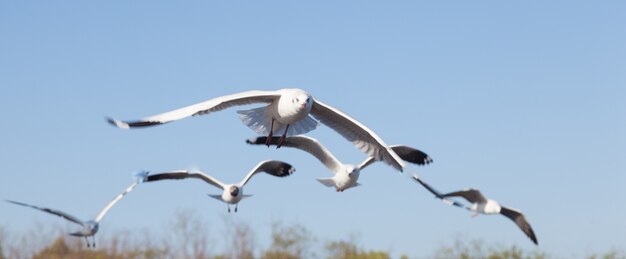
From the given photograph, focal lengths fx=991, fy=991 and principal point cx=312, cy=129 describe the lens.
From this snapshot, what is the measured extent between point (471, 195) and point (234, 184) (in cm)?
466

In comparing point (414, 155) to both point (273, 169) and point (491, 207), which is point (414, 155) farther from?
point (273, 169)

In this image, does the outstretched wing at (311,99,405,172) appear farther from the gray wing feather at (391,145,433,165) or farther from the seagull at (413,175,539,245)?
the seagull at (413,175,539,245)

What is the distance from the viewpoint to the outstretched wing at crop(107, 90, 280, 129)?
10477 millimetres

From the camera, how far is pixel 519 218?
19.9 meters

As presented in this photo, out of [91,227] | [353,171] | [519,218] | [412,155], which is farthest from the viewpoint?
[91,227]

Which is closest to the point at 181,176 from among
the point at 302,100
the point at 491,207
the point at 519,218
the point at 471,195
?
the point at 471,195

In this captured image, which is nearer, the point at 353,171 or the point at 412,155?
the point at 353,171

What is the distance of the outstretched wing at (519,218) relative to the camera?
64.3 feet

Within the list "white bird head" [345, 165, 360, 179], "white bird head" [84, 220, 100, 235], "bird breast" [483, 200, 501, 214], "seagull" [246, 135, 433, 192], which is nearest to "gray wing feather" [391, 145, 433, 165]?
"seagull" [246, 135, 433, 192]

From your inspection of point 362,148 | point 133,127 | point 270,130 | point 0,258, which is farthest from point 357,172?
point 0,258

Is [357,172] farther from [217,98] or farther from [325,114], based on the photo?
[217,98]

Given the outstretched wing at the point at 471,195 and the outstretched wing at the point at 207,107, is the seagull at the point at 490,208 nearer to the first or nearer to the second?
the outstretched wing at the point at 471,195

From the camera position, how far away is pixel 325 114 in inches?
532

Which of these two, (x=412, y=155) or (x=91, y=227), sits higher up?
(x=412, y=155)
